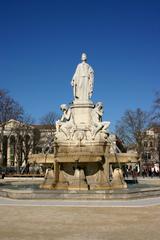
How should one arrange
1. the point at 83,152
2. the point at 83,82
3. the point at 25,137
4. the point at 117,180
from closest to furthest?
1. the point at 83,152
2. the point at 117,180
3. the point at 83,82
4. the point at 25,137

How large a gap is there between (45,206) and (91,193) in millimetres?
3170

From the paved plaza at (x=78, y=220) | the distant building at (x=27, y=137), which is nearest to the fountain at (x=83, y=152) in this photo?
the paved plaza at (x=78, y=220)

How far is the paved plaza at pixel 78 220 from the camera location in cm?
1002

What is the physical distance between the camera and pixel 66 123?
23.6 meters

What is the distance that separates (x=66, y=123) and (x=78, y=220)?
1169 centimetres

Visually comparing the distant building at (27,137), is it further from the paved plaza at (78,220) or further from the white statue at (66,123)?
the paved plaza at (78,220)

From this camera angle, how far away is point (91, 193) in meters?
18.2

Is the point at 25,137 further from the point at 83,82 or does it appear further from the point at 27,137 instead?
the point at 83,82

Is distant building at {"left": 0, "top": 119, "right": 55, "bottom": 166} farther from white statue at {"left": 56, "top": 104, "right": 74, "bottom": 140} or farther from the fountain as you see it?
white statue at {"left": 56, "top": 104, "right": 74, "bottom": 140}

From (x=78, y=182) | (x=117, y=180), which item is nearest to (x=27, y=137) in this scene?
(x=117, y=180)

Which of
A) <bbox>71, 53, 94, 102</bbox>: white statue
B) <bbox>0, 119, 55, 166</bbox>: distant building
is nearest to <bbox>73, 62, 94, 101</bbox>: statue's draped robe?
<bbox>71, 53, 94, 102</bbox>: white statue

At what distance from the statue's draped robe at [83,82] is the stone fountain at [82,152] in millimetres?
643

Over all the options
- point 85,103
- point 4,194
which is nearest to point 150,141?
point 85,103

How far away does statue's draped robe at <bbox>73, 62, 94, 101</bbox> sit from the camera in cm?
2486
